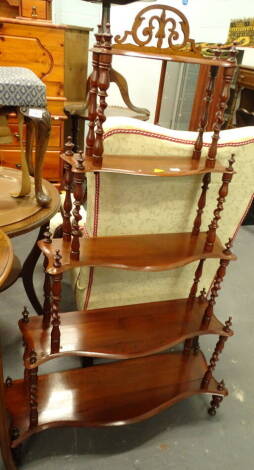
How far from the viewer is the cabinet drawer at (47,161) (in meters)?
2.72

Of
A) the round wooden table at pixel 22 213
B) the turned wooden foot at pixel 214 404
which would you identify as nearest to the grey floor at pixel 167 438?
the turned wooden foot at pixel 214 404

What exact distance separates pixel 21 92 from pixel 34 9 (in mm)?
1406

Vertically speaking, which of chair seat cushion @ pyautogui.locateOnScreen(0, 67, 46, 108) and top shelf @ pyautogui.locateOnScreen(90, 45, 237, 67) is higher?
top shelf @ pyautogui.locateOnScreen(90, 45, 237, 67)

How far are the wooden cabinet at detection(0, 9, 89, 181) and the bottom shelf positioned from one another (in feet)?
5.95

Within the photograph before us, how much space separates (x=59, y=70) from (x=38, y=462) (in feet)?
7.61

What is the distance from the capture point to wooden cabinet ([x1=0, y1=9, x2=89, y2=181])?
2.31 m

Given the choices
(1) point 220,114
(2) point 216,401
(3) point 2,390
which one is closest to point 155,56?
(1) point 220,114

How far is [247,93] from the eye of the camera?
323 centimetres

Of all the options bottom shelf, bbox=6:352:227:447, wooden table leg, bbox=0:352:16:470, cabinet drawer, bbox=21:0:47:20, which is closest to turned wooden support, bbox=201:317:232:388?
bottom shelf, bbox=6:352:227:447

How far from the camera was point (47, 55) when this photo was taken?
241 cm

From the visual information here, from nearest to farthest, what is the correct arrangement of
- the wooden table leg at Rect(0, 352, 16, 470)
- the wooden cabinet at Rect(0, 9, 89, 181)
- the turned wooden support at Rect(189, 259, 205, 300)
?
the wooden table leg at Rect(0, 352, 16, 470) → the turned wooden support at Rect(189, 259, 205, 300) → the wooden cabinet at Rect(0, 9, 89, 181)

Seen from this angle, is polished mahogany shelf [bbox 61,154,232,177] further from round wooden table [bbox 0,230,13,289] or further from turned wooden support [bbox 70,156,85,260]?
round wooden table [bbox 0,230,13,289]

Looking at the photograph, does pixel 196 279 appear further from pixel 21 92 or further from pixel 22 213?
pixel 21 92

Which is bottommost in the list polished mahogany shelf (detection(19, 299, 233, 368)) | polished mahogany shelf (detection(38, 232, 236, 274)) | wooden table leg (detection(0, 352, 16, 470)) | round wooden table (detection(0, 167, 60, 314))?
wooden table leg (detection(0, 352, 16, 470))
